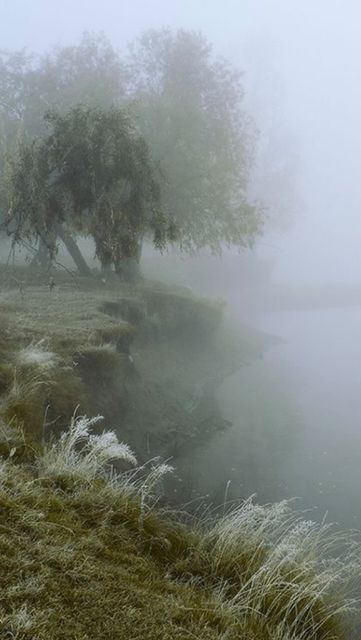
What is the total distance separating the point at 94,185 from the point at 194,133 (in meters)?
10.1

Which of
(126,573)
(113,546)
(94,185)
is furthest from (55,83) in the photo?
(126,573)

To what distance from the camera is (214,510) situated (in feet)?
25.0

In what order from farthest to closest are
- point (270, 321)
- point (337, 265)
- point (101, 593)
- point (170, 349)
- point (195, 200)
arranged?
point (337, 265), point (270, 321), point (195, 200), point (170, 349), point (101, 593)

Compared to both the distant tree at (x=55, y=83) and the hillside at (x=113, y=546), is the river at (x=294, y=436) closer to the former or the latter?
the hillside at (x=113, y=546)

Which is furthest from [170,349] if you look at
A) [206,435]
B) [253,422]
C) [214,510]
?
[214,510]

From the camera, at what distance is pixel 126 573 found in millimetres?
3859

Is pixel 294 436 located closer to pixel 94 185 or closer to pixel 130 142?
pixel 94 185

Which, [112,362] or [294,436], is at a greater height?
[112,362]

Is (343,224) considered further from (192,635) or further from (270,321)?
(192,635)

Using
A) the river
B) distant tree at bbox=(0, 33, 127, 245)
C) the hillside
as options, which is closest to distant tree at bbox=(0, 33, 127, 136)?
distant tree at bbox=(0, 33, 127, 245)

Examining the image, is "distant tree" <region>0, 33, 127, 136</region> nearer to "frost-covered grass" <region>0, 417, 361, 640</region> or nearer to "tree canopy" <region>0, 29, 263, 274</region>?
"tree canopy" <region>0, 29, 263, 274</region>

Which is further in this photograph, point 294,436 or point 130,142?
point 130,142

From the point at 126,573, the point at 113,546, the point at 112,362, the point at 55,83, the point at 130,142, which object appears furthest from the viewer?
the point at 55,83

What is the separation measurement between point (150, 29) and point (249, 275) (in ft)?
70.3
